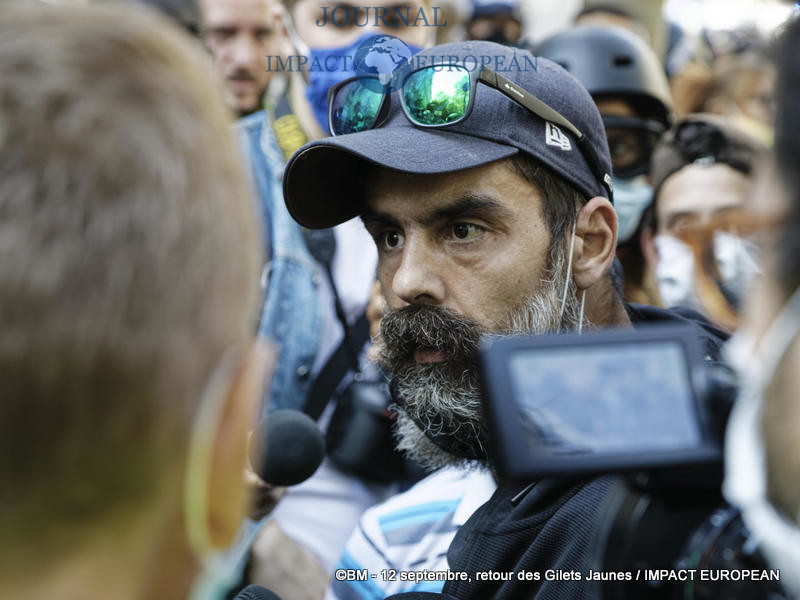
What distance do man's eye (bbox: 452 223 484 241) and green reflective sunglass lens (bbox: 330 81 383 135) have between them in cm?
41

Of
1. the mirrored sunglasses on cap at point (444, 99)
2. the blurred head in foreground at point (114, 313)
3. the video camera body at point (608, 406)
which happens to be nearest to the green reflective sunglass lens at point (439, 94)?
the mirrored sunglasses on cap at point (444, 99)

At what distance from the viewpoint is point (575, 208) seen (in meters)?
2.50

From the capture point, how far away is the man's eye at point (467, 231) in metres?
2.44

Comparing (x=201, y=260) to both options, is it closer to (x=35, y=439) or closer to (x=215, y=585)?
(x=35, y=439)

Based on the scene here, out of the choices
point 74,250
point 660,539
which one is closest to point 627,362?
point 660,539

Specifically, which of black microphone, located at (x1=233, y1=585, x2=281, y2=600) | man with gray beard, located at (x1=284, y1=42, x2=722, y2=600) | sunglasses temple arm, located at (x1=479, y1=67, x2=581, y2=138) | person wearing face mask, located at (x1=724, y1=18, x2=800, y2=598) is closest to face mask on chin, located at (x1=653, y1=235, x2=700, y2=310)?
man with gray beard, located at (x1=284, y1=42, x2=722, y2=600)

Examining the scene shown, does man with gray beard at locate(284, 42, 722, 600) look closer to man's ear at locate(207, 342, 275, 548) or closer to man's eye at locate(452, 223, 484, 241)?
man's eye at locate(452, 223, 484, 241)

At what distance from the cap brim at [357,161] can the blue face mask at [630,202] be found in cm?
155

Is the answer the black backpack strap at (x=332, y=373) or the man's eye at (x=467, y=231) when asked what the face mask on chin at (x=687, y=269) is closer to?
the man's eye at (x=467, y=231)

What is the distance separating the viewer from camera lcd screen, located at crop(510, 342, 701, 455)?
0.93m

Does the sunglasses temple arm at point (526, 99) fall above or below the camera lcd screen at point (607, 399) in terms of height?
below

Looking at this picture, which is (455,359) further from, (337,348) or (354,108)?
(337,348)

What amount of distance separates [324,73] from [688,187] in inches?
61.7

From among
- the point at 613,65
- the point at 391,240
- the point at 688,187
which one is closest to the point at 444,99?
the point at 391,240
